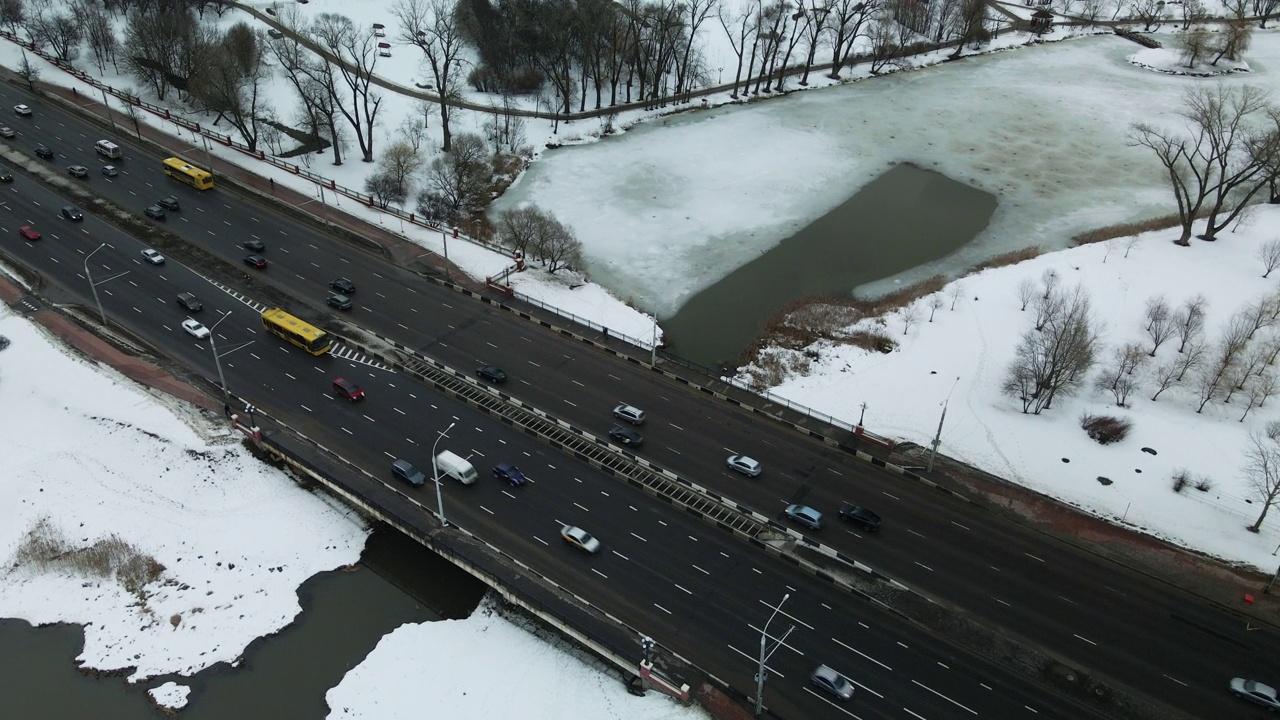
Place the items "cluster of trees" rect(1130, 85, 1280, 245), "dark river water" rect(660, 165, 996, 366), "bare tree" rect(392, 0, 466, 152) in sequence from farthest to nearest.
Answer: "bare tree" rect(392, 0, 466, 152) → "cluster of trees" rect(1130, 85, 1280, 245) → "dark river water" rect(660, 165, 996, 366)

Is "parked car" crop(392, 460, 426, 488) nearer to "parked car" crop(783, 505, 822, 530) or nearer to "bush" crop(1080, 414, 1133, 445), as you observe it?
"parked car" crop(783, 505, 822, 530)

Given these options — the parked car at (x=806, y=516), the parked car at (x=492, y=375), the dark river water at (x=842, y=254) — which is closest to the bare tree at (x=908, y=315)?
the dark river water at (x=842, y=254)

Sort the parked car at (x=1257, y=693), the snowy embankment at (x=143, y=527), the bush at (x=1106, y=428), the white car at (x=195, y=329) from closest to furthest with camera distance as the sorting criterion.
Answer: the parked car at (x=1257, y=693) < the snowy embankment at (x=143, y=527) < the bush at (x=1106, y=428) < the white car at (x=195, y=329)

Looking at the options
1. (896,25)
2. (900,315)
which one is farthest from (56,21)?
(896,25)

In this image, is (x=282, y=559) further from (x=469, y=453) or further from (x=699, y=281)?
(x=699, y=281)

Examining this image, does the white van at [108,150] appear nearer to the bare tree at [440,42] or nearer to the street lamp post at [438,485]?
the bare tree at [440,42]

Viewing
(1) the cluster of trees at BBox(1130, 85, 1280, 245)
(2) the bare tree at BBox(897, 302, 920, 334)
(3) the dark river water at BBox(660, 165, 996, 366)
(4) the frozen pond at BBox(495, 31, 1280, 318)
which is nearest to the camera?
(2) the bare tree at BBox(897, 302, 920, 334)

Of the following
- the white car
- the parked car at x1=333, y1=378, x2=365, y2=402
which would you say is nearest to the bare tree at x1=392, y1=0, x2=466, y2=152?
the white car
